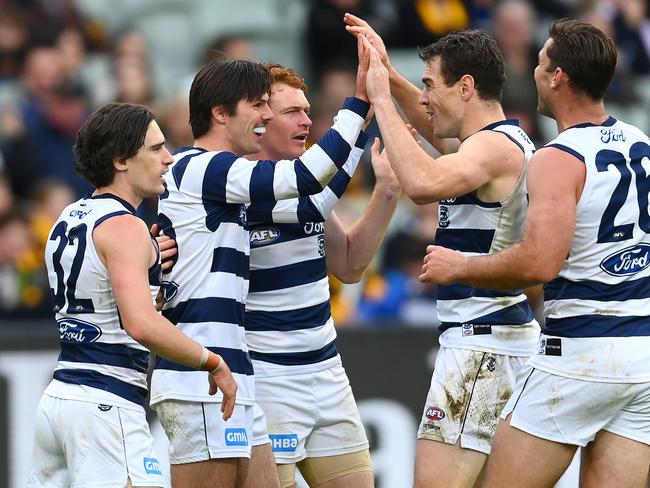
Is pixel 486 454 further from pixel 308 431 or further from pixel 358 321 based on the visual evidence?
pixel 358 321

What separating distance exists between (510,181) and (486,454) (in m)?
1.26

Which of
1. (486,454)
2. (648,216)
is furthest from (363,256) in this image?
(648,216)

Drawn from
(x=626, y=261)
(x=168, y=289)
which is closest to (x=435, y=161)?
(x=626, y=261)

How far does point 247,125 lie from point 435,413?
1.58 metres

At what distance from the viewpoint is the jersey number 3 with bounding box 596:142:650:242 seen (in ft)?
17.2

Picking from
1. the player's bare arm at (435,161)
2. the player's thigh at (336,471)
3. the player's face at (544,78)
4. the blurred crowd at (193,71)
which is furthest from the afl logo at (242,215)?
the blurred crowd at (193,71)

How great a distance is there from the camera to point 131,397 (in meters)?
5.23

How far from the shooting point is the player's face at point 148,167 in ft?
17.4

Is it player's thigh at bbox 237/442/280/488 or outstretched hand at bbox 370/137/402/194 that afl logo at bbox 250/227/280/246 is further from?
player's thigh at bbox 237/442/280/488

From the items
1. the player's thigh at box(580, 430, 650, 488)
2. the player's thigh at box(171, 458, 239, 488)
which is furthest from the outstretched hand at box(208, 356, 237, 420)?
the player's thigh at box(580, 430, 650, 488)

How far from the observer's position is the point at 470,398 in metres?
5.81

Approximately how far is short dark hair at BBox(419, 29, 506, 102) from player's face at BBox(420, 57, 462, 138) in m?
0.03

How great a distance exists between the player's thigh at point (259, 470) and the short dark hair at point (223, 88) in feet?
4.86

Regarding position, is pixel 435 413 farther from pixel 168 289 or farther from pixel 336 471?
pixel 168 289
